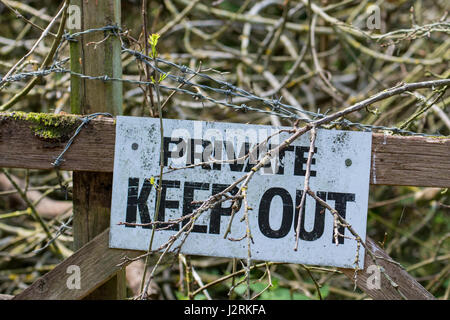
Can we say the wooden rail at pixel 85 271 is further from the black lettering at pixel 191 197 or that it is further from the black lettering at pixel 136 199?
the black lettering at pixel 191 197

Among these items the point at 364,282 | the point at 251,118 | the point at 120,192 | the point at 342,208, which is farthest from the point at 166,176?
the point at 251,118

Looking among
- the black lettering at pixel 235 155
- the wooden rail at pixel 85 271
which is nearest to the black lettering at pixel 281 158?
the black lettering at pixel 235 155

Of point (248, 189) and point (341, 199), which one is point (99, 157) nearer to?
point (248, 189)

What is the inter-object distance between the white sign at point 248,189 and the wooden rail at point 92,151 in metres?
0.05

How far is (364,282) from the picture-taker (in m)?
1.57

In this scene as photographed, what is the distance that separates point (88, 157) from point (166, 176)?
0.29m

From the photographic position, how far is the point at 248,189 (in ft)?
5.11

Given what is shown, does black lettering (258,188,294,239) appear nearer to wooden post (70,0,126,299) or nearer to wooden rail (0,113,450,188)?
wooden rail (0,113,450,188)

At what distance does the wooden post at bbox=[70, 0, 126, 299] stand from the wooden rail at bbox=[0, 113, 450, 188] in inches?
2.1

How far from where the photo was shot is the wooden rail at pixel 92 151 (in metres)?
1.55

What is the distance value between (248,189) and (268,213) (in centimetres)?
11

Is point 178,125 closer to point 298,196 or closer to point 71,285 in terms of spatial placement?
point 298,196
